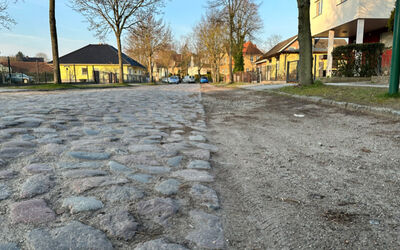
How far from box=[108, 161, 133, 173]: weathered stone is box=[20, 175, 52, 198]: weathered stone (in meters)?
0.52

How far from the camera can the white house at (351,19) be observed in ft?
52.4

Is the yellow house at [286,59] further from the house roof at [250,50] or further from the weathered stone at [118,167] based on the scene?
the house roof at [250,50]

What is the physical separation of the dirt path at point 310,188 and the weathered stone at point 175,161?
0.39m

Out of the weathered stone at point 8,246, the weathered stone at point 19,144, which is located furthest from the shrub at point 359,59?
the weathered stone at point 8,246

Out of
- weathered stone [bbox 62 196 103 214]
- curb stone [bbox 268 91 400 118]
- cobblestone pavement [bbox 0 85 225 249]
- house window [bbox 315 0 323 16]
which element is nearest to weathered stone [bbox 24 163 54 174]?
cobblestone pavement [bbox 0 85 225 249]

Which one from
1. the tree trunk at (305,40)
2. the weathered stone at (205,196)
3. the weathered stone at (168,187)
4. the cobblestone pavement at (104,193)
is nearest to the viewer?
the cobblestone pavement at (104,193)

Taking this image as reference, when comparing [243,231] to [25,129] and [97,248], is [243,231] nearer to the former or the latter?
[97,248]

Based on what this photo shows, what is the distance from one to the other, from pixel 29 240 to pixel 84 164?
1171mm

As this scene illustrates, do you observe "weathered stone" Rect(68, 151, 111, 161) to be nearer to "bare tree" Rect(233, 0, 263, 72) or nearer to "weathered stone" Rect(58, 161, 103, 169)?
"weathered stone" Rect(58, 161, 103, 169)

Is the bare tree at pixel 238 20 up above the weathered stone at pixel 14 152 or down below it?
above

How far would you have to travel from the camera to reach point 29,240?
4.41ft

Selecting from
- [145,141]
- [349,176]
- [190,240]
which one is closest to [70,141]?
[145,141]

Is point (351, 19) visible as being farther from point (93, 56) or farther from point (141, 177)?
point (93, 56)

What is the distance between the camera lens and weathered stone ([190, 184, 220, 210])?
190 centimetres
